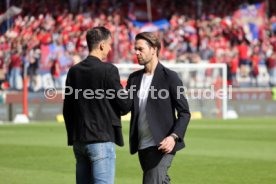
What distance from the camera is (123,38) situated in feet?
110

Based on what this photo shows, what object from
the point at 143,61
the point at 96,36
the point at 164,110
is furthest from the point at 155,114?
the point at 96,36

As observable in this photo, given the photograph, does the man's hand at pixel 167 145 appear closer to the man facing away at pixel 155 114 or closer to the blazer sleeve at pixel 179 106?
the man facing away at pixel 155 114

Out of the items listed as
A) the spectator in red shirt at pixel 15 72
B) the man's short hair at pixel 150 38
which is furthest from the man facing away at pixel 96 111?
the spectator in red shirt at pixel 15 72

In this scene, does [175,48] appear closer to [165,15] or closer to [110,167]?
A: [165,15]

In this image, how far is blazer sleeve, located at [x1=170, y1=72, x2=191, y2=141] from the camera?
774cm

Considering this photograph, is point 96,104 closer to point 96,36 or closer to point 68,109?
point 68,109

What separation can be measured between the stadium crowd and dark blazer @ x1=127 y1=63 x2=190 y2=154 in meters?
21.0

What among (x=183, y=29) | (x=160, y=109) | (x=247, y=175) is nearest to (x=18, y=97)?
(x=183, y=29)

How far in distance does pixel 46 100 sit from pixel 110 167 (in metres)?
22.4

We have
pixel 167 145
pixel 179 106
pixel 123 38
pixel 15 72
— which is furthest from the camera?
pixel 123 38

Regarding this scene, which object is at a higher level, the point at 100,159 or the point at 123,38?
the point at 123,38

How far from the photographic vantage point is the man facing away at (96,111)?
7.38 meters

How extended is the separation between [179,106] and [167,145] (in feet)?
1.41

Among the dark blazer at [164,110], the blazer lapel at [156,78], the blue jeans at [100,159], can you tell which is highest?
the blazer lapel at [156,78]
